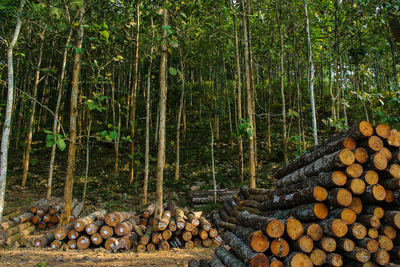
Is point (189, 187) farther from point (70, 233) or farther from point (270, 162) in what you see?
point (70, 233)

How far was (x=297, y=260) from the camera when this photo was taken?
3799 mm

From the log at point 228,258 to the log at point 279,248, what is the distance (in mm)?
662

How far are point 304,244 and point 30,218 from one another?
927 centimetres

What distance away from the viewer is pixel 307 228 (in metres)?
4.05

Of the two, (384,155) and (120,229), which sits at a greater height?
(384,155)

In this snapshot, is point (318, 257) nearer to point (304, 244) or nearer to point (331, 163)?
point (304, 244)

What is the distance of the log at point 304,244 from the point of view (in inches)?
154

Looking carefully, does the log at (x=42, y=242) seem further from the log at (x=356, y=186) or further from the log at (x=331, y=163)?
the log at (x=356, y=186)

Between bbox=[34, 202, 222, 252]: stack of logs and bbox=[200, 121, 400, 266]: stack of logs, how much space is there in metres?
3.28

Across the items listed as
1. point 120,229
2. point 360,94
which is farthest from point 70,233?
point 360,94

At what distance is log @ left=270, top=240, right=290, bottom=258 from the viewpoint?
3.91m

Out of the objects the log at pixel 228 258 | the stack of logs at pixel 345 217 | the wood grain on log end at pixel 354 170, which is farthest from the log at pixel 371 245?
the log at pixel 228 258

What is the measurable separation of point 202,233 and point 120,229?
7.65 feet

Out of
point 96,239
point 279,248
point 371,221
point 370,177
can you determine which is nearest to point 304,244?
point 279,248
